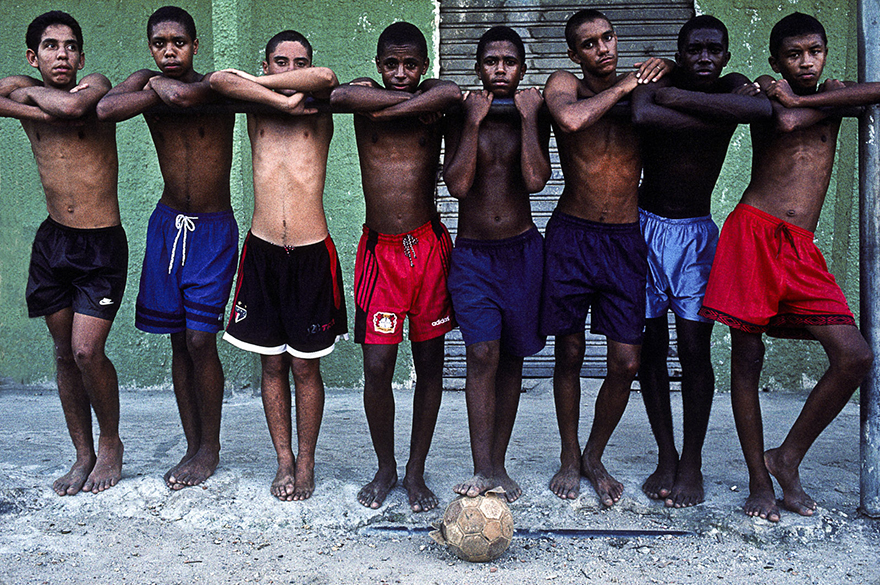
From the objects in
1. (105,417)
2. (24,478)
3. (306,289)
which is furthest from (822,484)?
(24,478)

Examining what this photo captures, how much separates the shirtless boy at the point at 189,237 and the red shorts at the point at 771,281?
209 centimetres

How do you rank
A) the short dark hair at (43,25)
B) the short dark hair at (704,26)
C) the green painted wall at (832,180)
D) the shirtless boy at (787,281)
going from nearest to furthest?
the shirtless boy at (787,281), the short dark hair at (704,26), the short dark hair at (43,25), the green painted wall at (832,180)

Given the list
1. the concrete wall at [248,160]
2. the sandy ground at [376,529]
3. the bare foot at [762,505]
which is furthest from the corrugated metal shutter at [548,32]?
the bare foot at [762,505]

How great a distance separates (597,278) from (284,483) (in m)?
1.56

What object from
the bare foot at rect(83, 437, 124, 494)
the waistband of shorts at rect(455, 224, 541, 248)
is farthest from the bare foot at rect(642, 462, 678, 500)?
the bare foot at rect(83, 437, 124, 494)

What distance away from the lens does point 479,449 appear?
309 cm

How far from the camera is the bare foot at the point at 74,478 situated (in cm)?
327

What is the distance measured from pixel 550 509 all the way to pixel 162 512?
5.19 feet

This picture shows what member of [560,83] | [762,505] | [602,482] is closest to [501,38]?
[560,83]

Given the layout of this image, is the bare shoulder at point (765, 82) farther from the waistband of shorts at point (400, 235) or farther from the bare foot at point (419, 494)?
the bare foot at point (419, 494)

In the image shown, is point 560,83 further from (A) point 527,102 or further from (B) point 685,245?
(B) point 685,245

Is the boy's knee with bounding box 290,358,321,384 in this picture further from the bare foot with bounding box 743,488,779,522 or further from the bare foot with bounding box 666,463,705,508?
the bare foot with bounding box 743,488,779,522

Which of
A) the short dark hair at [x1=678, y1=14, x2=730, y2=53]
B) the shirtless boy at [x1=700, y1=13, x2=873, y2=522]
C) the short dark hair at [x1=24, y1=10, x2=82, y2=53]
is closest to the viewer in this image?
the shirtless boy at [x1=700, y1=13, x2=873, y2=522]

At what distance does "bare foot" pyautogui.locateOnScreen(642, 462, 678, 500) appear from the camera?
127 inches
